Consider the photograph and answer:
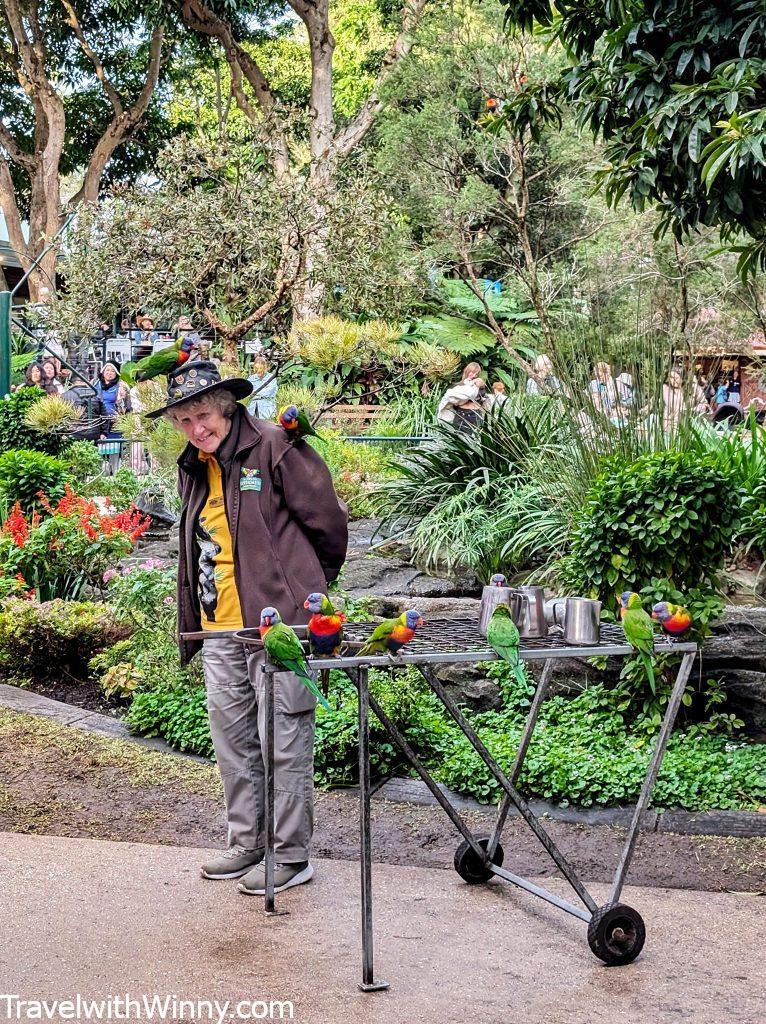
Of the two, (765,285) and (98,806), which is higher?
(765,285)

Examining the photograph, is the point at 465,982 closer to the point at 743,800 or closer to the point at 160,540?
the point at 743,800

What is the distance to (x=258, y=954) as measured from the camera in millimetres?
3426

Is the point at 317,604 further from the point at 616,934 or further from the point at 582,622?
the point at 616,934

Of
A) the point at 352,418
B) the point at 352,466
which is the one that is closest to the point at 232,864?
the point at 352,466

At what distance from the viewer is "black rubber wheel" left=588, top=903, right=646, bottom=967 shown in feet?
11.1

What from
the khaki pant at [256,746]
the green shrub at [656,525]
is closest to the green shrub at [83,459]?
the green shrub at [656,525]

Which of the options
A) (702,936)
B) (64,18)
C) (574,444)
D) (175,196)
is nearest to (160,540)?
(175,196)

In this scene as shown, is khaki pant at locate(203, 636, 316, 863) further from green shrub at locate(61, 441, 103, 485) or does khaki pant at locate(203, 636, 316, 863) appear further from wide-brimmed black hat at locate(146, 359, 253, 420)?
green shrub at locate(61, 441, 103, 485)

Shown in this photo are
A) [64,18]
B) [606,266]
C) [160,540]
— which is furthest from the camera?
[64,18]

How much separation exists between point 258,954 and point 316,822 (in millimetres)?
1371

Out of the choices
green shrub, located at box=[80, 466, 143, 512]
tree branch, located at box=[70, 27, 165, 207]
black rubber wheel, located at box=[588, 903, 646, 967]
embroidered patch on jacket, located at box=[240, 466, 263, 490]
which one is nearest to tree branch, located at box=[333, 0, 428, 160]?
tree branch, located at box=[70, 27, 165, 207]

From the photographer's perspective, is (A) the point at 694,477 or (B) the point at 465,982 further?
(A) the point at 694,477

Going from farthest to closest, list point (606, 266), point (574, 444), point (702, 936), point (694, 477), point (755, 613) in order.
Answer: point (606, 266)
point (574, 444)
point (755, 613)
point (694, 477)
point (702, 936)

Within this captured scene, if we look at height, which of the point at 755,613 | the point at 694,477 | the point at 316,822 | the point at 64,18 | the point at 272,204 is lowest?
the point at 316,822
